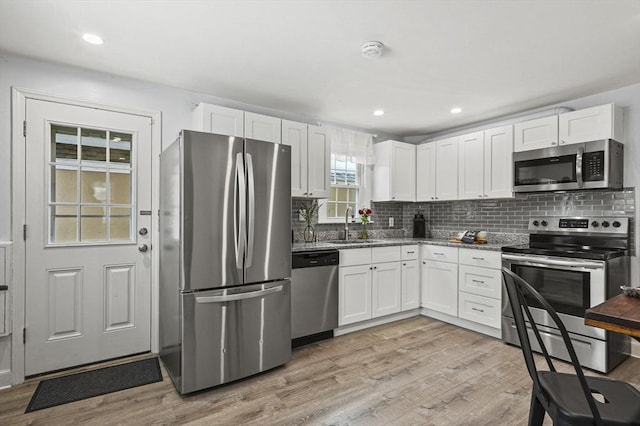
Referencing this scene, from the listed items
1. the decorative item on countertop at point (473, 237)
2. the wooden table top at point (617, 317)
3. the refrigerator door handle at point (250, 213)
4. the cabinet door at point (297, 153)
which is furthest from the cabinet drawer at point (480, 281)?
the refrigerator door handle at point (250, 213)

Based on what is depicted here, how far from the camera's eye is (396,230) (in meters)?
4.84

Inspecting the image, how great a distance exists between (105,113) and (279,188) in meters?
1.59

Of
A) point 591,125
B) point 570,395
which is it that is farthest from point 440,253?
point 570,395

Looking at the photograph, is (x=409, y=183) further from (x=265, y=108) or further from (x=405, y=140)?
(x=265, y=108)

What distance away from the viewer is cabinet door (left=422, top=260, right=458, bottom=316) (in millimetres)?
3791

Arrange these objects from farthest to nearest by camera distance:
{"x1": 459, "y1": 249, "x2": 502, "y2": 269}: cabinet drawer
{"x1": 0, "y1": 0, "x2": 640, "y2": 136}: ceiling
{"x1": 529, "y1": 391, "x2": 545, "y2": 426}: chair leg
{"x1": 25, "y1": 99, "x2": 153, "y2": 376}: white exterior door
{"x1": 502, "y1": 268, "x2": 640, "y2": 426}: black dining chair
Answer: {"x1": 459, "y1": 249, "x2": 502, "y2": 269}: cabinet drawer
{"x1": 25, "y1": 99, "x2": 153, "y2": 376}: white exterior door
{"x1": 0, "y1": 0, "x2": 640, "y2": 136}: ceiling
{"x1": 529, "y1": 391, "x2": 545, "y2": 426}: chair leg
{"x1": 502, "y1": 268, "x2": 640, "y2": 426}: black dining chair

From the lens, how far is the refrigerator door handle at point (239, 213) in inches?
98.0

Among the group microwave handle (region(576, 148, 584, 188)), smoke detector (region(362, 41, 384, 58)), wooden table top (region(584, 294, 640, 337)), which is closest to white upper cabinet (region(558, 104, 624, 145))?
microwave handle (region(576, 148, 584, 188))

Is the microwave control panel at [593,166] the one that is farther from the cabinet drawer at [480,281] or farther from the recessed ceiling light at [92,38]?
the recessed ceiling light at [92,38]

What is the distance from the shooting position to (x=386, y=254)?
3.84 metres

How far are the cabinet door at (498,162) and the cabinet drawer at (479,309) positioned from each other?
1.11 m

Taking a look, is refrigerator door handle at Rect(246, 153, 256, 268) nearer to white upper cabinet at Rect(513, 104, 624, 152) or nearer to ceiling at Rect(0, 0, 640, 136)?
ceiling at Rect(0, 0, 640, 136)

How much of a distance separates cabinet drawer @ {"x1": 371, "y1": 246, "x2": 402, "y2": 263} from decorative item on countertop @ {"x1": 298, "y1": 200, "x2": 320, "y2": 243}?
0.72m

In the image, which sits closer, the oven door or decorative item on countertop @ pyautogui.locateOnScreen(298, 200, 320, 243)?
the oven door
